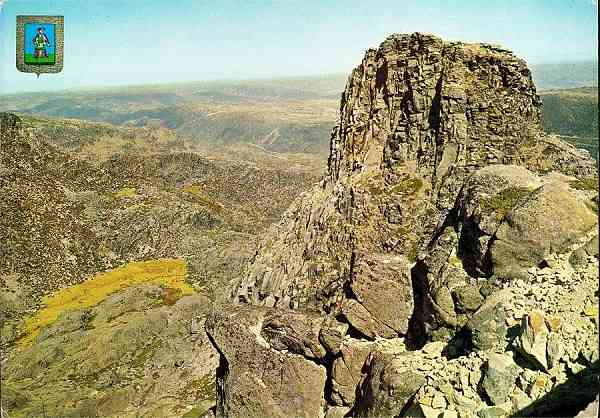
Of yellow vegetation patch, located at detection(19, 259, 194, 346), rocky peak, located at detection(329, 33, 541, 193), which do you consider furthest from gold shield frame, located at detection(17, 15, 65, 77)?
yellow vegetation patch, located at detection(19, 259, 194, 346)

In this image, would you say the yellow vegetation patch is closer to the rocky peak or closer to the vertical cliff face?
the vertical cliff face

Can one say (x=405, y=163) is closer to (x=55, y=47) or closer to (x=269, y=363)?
(x=269, y=363)

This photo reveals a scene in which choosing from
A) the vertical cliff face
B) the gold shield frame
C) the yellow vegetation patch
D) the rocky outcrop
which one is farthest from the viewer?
the yellow vegetation patch

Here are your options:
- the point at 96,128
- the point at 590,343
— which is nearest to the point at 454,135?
the point at 590,343

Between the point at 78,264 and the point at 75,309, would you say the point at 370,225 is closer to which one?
the point at 75,309

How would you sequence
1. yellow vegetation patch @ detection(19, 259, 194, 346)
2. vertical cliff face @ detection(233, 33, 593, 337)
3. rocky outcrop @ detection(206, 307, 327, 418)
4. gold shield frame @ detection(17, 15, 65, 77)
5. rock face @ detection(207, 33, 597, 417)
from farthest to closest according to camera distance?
yellow vegetation patch @ detection(19, 259, 194, 346) → gold shield frame @ detection(17, 15, 65, 77) → vertical cliff face @ detection(233, 33, 593, 337) → rocky outcrop @ detection(206, 307, 327, 418) → rock face @ detection(207, 33, 597, 417)

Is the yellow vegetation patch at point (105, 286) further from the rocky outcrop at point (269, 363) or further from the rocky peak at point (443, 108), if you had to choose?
the rocky peak at point (443, 108)

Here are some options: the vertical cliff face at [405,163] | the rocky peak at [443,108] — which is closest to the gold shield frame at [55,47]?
the vertical cliff face at [405,163]
